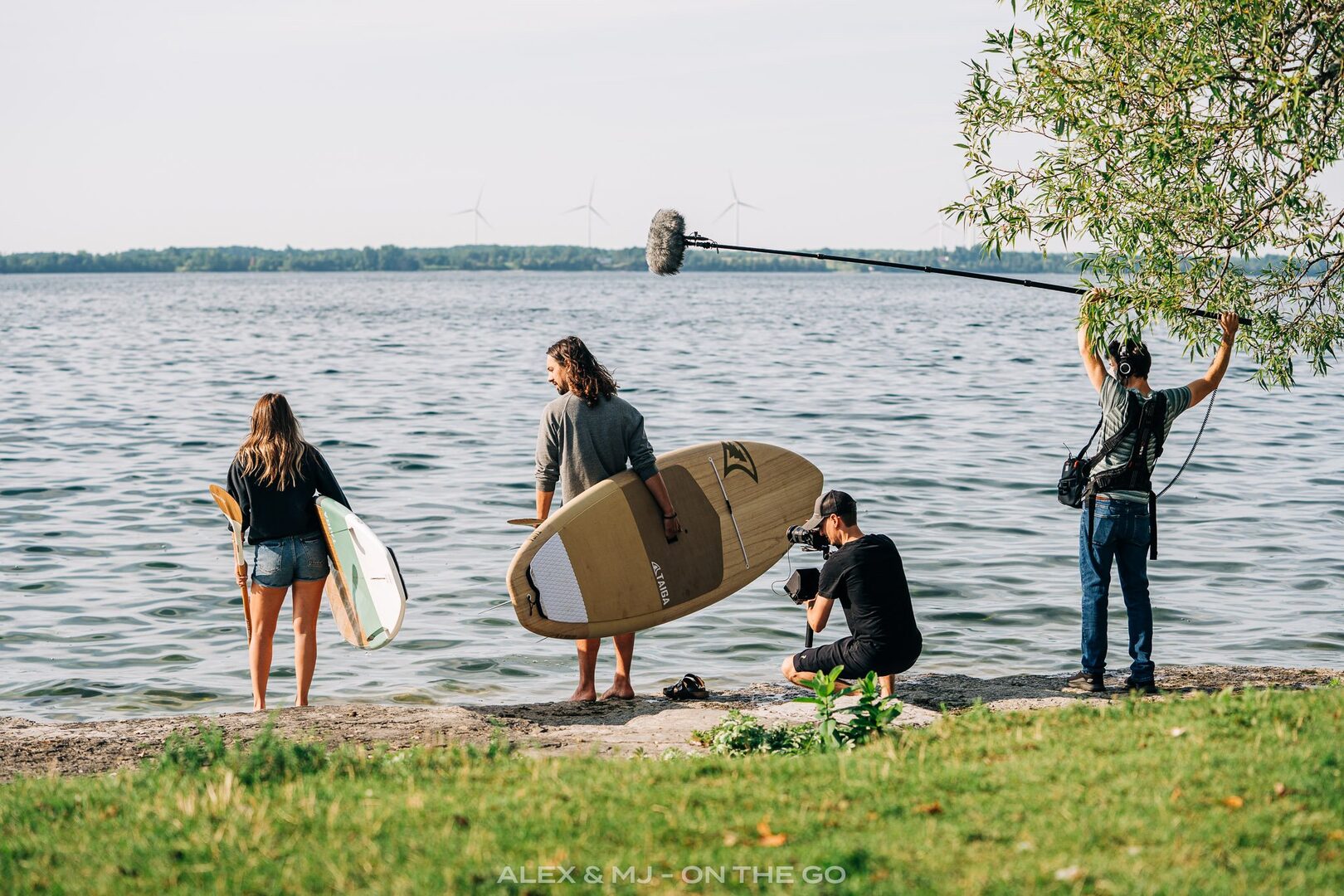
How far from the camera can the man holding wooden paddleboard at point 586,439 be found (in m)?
7.70

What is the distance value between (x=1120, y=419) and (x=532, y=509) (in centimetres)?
1063

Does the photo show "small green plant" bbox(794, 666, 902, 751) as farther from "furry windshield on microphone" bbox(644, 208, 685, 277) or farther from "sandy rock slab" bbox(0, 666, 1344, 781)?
"furry windshield on microphone" bbox(644, 208, 685, 277)

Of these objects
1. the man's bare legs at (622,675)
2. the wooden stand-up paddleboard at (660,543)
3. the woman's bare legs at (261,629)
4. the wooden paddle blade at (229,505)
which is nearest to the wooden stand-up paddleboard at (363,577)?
the woman's bare legs at (261,629)

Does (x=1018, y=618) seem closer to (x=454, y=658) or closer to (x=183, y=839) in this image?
(x=454, y=658)

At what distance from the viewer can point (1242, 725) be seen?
5.70 metres

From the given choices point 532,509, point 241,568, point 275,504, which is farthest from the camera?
point 532,509

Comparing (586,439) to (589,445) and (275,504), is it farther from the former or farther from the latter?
(275,504)

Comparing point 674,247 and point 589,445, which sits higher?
point 674,247

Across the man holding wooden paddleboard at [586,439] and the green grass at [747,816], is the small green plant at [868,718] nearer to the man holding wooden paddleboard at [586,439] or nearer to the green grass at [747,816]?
the green grass at [747,816]

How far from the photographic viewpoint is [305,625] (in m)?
7.67

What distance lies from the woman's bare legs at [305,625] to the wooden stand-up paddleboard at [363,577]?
238 mm

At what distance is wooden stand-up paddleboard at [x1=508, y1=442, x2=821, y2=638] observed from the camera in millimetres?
8219

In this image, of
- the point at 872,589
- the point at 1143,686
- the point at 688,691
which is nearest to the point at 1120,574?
the point at 1143,686

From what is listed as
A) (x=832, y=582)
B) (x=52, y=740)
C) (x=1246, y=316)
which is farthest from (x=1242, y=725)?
(x=52, y=740)
